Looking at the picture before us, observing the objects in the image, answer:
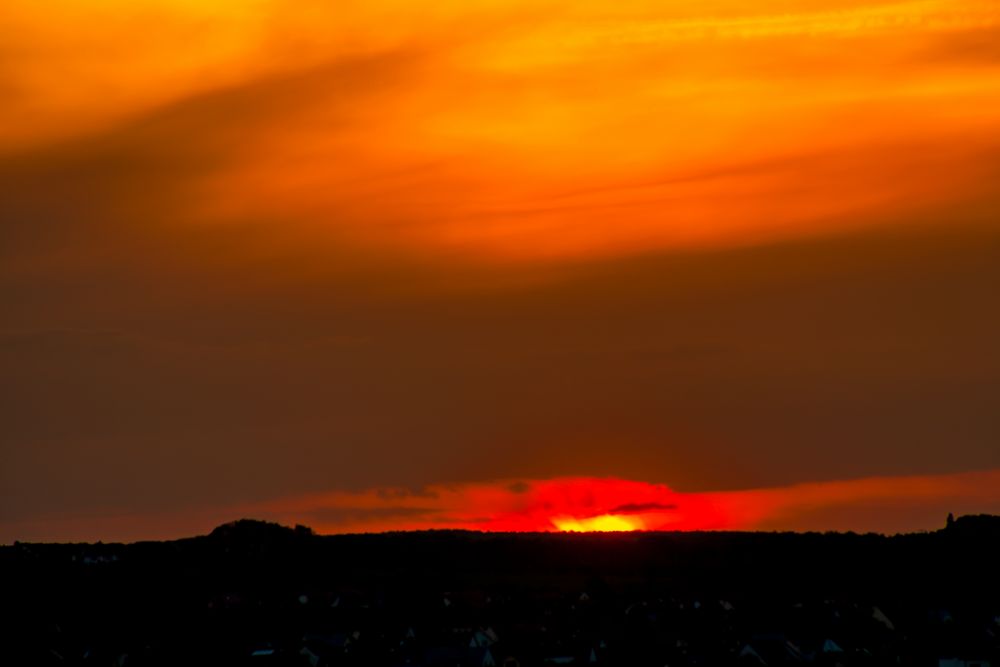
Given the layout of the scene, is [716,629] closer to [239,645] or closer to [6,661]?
[239,645]

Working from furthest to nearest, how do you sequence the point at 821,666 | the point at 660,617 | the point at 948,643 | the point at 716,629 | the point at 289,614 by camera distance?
the point at 289,614, the point at 660,617, the point at 716,629, the point at 948,643, the point at 821,666

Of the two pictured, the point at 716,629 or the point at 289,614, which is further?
the point at 289,614

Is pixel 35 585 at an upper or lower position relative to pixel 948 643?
upper

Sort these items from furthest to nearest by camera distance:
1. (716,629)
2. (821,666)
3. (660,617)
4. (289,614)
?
(289,614)
(660,617)
(716,629)
(821,666)

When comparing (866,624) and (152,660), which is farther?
(866,624)

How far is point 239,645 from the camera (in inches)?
5630

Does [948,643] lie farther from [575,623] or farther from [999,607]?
[999,607]

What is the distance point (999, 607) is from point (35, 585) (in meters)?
106

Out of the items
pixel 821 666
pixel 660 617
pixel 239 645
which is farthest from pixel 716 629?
pixel 239 645

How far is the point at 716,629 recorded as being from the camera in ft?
500

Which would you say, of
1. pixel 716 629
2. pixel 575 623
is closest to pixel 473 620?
pixel 575 623

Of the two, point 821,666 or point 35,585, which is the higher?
point 35,585

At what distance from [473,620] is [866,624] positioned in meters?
37.0

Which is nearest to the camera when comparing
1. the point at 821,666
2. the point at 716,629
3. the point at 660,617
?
the point at 821,666
